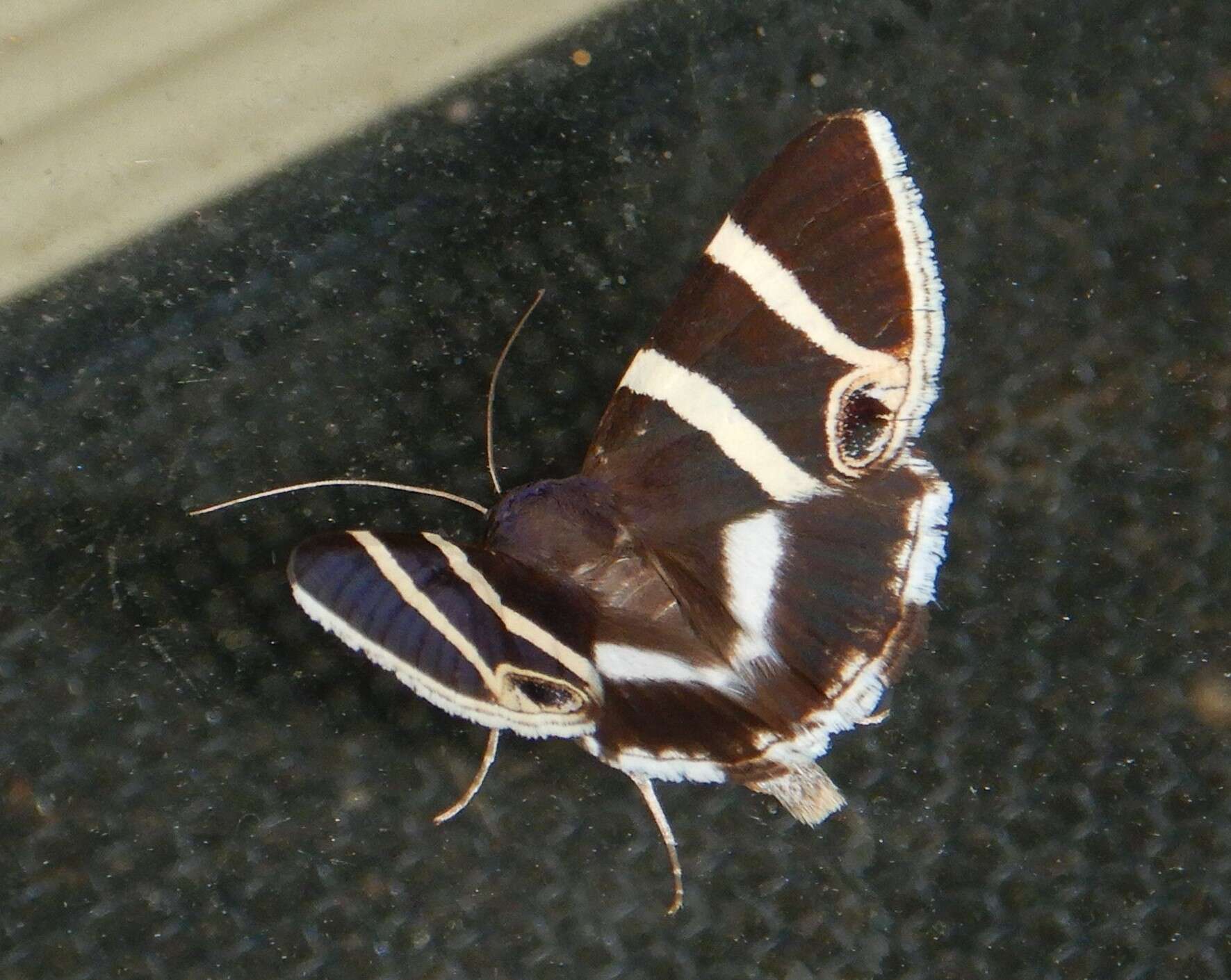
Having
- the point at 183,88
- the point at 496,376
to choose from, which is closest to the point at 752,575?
the point at 496,376

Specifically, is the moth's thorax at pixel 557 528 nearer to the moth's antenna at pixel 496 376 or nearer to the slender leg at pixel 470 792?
the moth's antenna at pixel 496 376

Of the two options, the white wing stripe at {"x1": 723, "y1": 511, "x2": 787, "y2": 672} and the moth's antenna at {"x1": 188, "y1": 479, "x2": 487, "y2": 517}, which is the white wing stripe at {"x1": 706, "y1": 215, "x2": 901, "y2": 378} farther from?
the moth's antenna at {"x1": 188, "y1": 479, "x2": 487, "y2": 517}

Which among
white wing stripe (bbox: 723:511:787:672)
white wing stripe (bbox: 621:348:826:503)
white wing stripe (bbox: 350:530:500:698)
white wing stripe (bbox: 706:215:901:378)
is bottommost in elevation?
white wing stripe (bbox: 723:511:787:672)

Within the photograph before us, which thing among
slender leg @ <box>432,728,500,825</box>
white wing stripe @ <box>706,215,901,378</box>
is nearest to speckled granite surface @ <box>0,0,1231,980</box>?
slender leg @ <box>432,728,500,825</box>

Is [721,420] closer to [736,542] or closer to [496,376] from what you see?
[736,542]

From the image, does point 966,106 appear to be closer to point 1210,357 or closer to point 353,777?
point 1210,357

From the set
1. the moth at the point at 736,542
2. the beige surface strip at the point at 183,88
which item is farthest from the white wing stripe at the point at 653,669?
the beige surface strip at the point at 183,88

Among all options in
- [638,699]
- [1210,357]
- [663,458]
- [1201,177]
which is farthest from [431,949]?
[1201,177]
